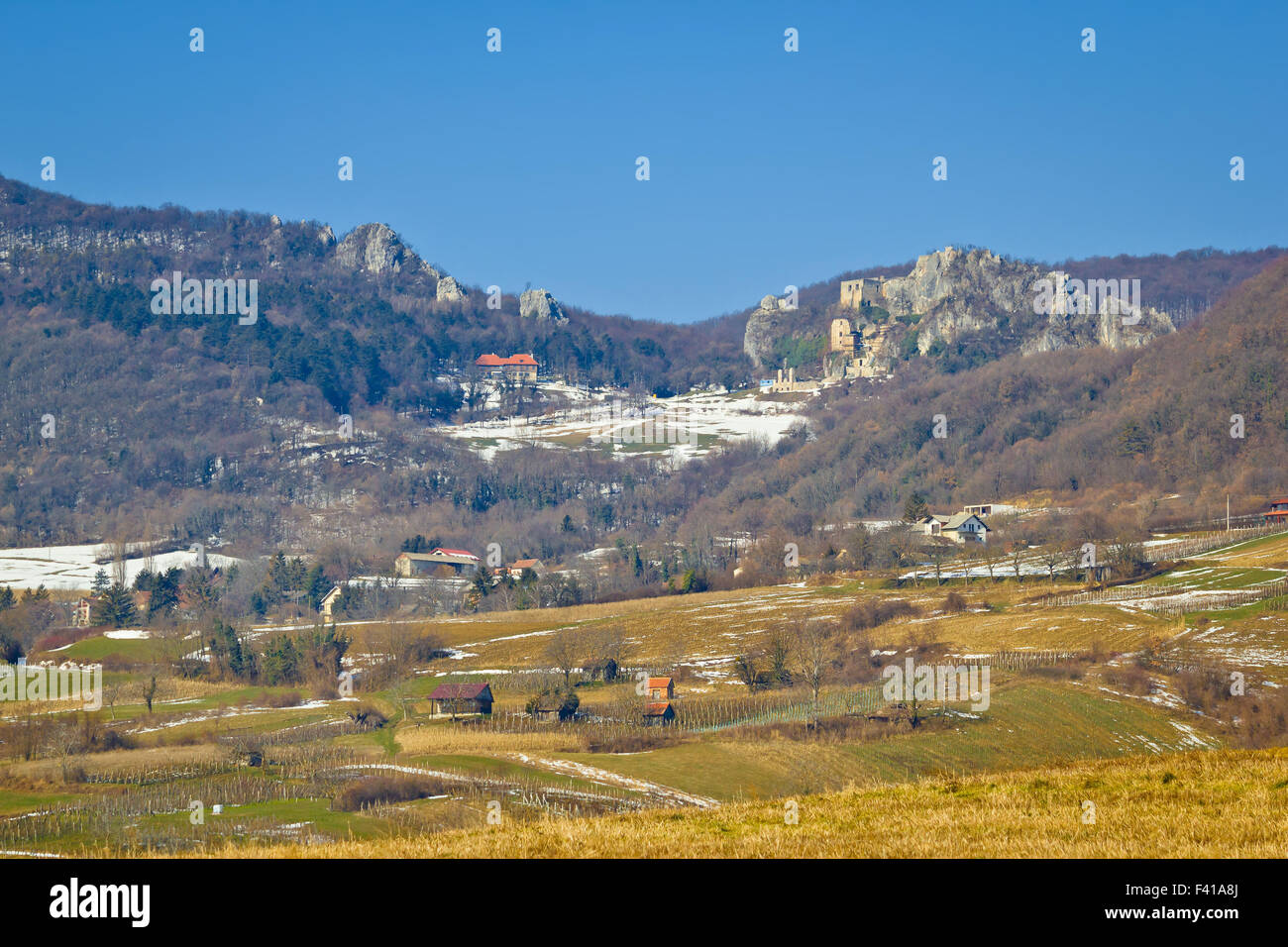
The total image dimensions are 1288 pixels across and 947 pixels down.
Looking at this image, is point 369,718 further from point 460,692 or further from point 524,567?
point 524,567

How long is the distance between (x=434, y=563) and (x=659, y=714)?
261ft

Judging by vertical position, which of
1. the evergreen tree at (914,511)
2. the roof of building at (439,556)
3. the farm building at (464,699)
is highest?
A: the evergreen tree at (914,511)

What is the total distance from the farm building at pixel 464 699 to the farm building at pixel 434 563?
6401 centimetres

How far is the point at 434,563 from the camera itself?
126062 millimetres

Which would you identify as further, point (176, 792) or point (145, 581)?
point (145, 581)

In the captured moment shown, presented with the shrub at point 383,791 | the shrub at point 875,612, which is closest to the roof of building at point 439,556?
the shrub at point 875,612

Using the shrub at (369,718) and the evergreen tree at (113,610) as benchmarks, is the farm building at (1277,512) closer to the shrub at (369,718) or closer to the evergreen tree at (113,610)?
the shrub at (369,718)

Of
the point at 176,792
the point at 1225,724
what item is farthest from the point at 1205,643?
the point at 176,792

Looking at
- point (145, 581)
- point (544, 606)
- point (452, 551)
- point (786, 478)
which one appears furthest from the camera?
point (786, 478)

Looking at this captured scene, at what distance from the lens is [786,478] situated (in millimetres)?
170875

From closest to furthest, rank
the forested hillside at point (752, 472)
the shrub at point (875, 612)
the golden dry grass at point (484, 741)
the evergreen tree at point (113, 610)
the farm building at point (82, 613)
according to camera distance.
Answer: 1. the golden dry grass at point (484, 741)
2. the shrub at point (875, 612)
3. the evergreen tree at point (113, 610)
4. the farm building at point (82, 613)
5. the forested hillside at point (752, 472)

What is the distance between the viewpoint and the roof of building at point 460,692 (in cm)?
5503
